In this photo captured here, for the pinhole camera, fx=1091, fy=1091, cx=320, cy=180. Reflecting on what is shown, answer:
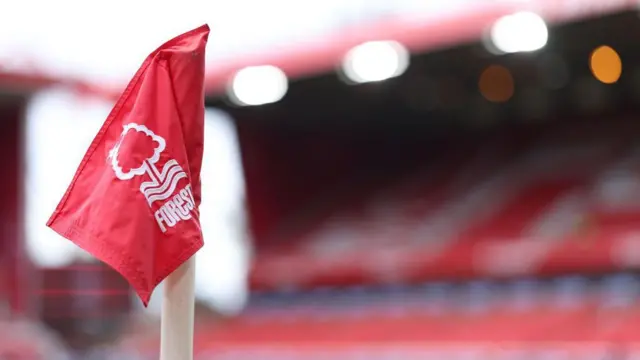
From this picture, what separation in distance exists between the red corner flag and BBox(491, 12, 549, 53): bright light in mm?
6961

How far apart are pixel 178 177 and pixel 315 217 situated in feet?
37.3

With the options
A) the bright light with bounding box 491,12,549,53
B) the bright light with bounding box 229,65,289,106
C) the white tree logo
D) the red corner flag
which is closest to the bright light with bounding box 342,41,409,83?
the bright light with bounding box 229,65,289,106

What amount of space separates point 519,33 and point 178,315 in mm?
7736

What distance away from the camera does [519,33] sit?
9938 mm

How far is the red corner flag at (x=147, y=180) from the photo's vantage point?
8.65 ft

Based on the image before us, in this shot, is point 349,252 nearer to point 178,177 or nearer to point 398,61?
point 398,61

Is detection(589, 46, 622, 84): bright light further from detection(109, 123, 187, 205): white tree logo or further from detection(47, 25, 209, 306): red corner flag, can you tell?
detection(109, 123, 187, 205): white tree logo

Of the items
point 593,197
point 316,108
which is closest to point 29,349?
point 316,108

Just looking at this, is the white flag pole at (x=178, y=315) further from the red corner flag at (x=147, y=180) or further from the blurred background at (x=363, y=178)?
the blurred background at (x=363, y=178)

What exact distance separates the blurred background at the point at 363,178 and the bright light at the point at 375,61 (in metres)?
0.04

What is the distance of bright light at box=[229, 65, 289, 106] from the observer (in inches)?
455

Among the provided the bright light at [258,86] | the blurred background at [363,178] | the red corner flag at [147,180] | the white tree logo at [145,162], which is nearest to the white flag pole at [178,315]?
the red corner flag at [147,180]

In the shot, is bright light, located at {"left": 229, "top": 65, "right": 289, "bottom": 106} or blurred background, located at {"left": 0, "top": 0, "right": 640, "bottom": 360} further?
bright light, located at {"left": 229, "top": 65, "right": 289, "bottom": 106}

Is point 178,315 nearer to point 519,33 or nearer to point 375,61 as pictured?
point 519,33
